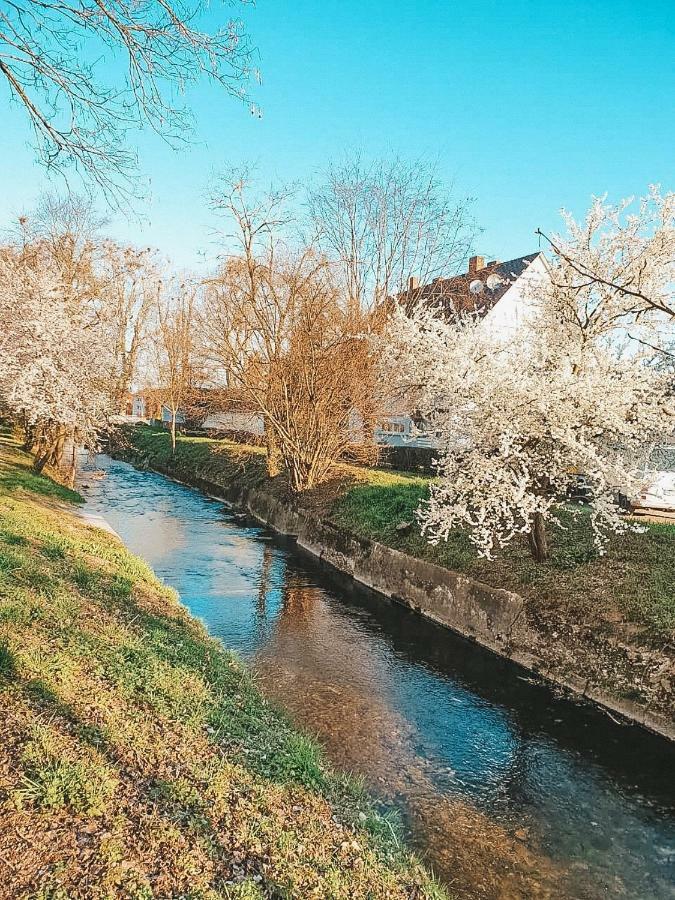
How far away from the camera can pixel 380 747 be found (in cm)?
750

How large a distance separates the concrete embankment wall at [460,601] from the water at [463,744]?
278 millimetres

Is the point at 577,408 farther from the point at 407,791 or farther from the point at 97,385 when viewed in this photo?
the point at 97,385

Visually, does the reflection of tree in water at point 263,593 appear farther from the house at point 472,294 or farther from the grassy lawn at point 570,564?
the house at point 472,294

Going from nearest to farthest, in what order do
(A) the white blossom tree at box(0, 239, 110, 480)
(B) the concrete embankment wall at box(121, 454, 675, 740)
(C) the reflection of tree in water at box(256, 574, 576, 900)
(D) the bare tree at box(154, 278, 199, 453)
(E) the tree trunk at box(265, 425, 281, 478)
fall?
1. (C) the reflection of tree in water at box(256, 574, 576, 900)
2. (B) the concrete embankment wall at box(121, 454, 675, 740)
3. (A) the white blossom tree at box(0, 239, 110, 480)
4. (E) the tree trunk at box(265, 425, 281, 478)
5. (D) the bare tree at box(154, 278, 199, 453)

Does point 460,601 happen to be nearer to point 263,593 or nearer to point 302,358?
point 263,593

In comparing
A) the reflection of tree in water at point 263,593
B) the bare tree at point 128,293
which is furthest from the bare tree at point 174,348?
the reflection of tree in water at point 263,593

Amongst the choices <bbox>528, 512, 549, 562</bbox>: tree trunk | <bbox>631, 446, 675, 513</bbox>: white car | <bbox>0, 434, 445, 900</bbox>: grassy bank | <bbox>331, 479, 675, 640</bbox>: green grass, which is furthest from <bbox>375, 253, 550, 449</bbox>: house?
<bbox>0, 434, 445, 900</bbox>: grassy bank

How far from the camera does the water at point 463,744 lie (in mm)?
5680

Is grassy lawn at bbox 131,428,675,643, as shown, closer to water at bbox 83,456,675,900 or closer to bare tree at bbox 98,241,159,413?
water at bbox 83,456,675,900

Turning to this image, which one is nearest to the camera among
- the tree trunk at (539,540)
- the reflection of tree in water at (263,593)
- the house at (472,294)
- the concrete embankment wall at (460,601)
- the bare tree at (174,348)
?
the concrete embankment wall at (460,601)

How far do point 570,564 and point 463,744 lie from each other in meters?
4.90

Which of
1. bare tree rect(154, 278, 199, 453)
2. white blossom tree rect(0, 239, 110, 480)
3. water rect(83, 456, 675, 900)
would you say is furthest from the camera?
bare tree rect(154, 278, 199, 453)

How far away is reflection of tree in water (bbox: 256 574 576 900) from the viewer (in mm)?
5449

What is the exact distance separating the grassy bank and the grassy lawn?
5714mm
